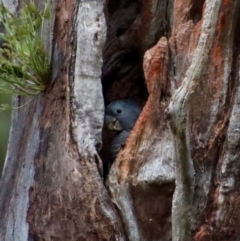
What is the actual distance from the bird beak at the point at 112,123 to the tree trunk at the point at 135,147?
0.04 meters

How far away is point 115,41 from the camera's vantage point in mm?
3119

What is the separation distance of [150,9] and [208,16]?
0.68 meters

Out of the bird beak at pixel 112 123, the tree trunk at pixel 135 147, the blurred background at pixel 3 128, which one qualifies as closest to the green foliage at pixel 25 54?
the tree trunk at pixel 135 147

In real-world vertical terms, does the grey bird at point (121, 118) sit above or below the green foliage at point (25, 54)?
below

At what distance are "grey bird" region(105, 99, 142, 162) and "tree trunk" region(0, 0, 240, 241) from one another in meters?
0.04

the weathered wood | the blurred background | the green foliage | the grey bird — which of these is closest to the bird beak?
the grey bird

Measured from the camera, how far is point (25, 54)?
2.76 meters

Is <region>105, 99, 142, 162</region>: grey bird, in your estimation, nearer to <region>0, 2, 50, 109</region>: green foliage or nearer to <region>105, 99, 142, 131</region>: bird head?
<region>105, 99, 142, 131</region>: bird head

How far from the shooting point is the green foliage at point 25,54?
276 cm

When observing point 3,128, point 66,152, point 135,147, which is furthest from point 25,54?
point 3,128

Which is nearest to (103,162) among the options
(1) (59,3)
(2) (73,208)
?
(2) (73,208)

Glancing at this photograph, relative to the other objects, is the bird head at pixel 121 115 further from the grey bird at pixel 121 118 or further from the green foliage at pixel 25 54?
the green foliage at pixel 25 54

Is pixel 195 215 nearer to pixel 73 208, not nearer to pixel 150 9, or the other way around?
pixel 73 208

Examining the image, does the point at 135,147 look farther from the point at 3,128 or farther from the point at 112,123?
the point at 3,128
